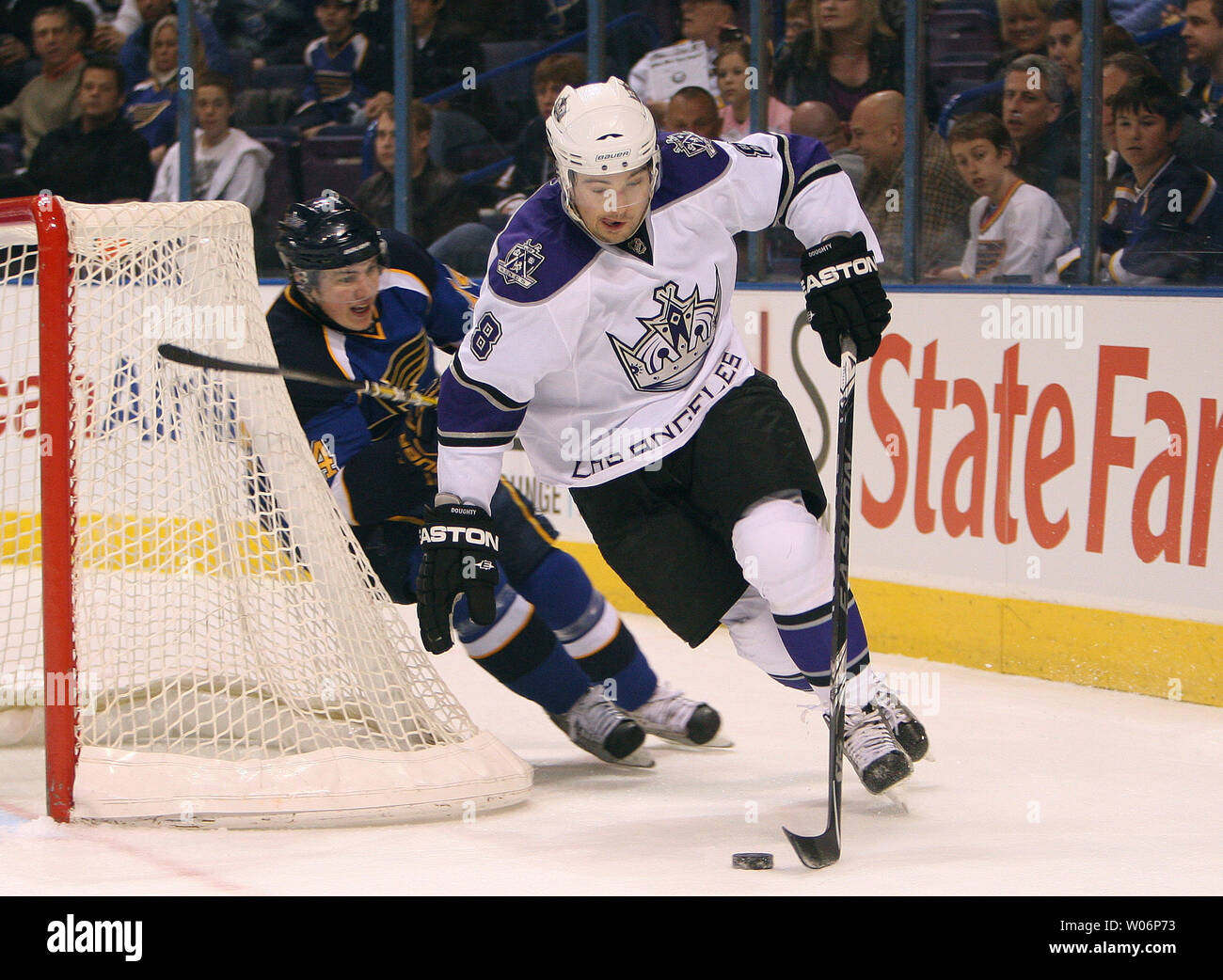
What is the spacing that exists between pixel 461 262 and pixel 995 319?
2.16 meters

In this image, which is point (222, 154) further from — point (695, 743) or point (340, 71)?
point (695, 743)

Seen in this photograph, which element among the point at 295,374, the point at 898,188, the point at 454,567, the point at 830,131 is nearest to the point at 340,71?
the point at 830,131

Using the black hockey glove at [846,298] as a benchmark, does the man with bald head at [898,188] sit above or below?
above

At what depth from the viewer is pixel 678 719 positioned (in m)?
3.32

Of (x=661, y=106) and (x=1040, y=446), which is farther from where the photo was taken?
(x=661, y=106)

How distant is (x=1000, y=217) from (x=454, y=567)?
7.17 ft

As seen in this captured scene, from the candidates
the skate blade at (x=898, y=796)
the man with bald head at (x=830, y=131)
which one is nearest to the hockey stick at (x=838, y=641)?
the skate blade at (x=898, y=796)

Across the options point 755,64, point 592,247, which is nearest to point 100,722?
point 592,247

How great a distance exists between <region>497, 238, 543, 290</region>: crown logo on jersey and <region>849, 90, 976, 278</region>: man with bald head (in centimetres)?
198

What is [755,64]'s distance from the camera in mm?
4770

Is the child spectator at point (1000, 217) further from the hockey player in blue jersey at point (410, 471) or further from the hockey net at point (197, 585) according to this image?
the hockey net at point (197, 585)

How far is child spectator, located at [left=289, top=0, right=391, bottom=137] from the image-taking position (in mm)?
5805

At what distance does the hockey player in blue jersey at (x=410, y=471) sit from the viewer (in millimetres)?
3078

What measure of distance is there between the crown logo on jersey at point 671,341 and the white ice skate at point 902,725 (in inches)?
25.3
